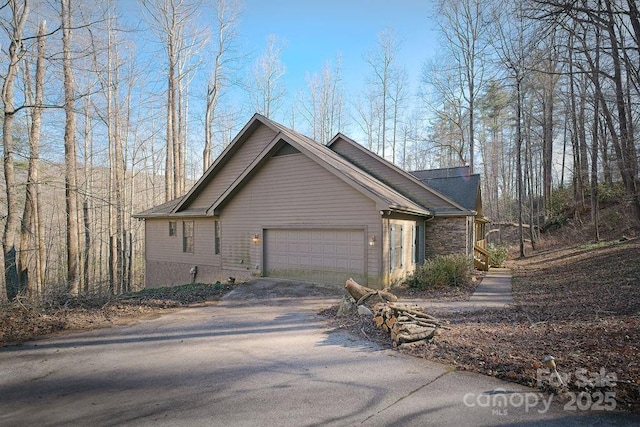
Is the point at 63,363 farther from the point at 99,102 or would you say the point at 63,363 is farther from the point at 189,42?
the point at 189,42

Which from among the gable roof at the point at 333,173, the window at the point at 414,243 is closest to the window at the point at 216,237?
the gable roof at the point at 333,173

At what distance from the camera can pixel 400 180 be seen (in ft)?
51.3

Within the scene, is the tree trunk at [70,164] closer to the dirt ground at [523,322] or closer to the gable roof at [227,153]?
the gable roof at [227,153]

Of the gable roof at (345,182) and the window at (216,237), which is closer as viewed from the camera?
the gable roof at (345,182)

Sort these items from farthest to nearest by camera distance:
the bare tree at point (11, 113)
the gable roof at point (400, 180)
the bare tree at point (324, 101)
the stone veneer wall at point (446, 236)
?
the bare tree at point (324, 101)
the gable roof at point (400, 180)
the stone veneer wall at point (446, 236)
the bare tree at point (11, 113)

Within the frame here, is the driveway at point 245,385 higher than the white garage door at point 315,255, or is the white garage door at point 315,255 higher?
the white garage door at point 315,255

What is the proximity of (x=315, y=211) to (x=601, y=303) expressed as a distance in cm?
793

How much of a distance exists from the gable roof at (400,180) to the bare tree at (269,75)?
486 inches

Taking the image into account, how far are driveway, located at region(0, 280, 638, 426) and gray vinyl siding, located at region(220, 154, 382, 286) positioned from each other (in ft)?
16.2

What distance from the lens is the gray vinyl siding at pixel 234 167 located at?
15258 mm

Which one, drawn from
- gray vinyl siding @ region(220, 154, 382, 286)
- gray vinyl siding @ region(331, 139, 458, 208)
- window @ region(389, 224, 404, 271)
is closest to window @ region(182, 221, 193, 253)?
gray vinyl siding @ region(220, 154, 382, 286)

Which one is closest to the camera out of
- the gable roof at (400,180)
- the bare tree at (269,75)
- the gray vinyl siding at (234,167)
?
the gable roof at (400,180)

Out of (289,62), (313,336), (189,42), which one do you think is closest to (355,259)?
(313,336)

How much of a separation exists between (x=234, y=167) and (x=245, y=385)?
493 inches
